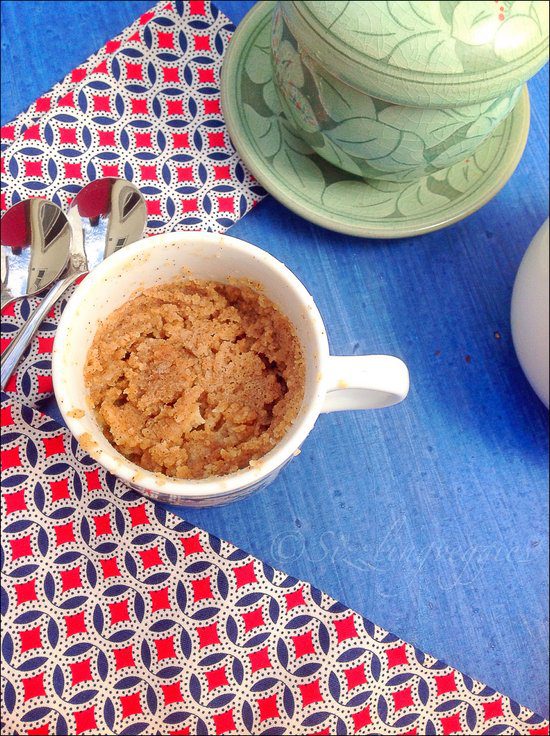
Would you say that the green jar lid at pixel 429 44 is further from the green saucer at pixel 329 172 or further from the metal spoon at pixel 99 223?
the metal spoon at pixel 99 223

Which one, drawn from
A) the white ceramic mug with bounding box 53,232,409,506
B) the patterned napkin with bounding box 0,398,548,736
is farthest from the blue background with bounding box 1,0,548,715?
the white ceramic mug with bounding box 53,232,409,506

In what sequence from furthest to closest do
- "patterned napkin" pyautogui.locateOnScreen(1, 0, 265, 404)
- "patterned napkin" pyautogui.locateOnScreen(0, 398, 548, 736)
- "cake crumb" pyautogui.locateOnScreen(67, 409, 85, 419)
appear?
1. "patterned napkin" pyautogui.locateOnScreen(1, 0, 265, 404)
2. "patterned napkin" pyautogui.locateOnScreen(0, 398, 548, 736)
3. "cake crumb" pyautogui.locateOnScreen(67, 409, 85, 419)

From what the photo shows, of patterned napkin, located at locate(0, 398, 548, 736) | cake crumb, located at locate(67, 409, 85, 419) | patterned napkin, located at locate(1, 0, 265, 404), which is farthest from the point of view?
patterned napkin, located at locate(1, 0, 265, 404)

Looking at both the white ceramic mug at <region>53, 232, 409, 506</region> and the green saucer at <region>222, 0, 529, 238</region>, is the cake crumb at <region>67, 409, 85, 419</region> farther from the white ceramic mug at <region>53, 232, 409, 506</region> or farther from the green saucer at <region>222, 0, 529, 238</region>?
the green saucer at <region>222, 0, 529, 238</region>

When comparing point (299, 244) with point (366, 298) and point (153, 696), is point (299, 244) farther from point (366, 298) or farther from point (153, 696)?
point (153, 696)

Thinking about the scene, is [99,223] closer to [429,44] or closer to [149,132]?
[149,132]

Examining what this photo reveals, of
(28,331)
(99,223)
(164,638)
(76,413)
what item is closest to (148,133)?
(99,223)
